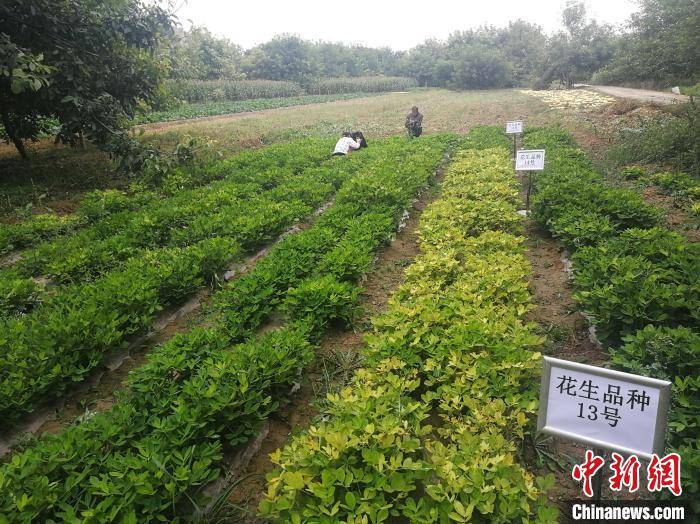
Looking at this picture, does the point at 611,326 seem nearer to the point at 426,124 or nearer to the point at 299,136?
the point at 299,136

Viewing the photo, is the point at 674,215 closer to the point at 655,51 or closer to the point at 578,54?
the point at 655,51

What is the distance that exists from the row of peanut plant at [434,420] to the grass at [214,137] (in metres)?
9.35

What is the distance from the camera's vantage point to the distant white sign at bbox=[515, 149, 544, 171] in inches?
276

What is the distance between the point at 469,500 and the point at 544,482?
0.43 m

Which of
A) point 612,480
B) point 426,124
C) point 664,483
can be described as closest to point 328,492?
point 612,480

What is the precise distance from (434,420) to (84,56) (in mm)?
11992

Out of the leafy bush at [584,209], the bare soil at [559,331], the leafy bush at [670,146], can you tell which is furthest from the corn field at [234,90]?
the bare soil at [559,331]

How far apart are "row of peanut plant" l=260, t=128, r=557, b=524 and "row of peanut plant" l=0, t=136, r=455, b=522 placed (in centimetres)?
51

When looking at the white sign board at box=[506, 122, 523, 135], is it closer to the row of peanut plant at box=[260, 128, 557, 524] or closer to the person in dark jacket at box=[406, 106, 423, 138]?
the person in dark jacket at box=[406, 106, 423, 138]

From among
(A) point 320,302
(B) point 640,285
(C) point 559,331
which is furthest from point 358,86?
(B) point 640,285

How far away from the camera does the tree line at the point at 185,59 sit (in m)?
9.16

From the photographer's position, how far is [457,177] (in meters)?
9.05

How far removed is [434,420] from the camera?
3162 mm

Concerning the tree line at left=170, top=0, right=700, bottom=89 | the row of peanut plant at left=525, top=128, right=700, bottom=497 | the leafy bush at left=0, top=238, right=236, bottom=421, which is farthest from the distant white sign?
the tree line at left=170, top=0, right=700, bottom=89
